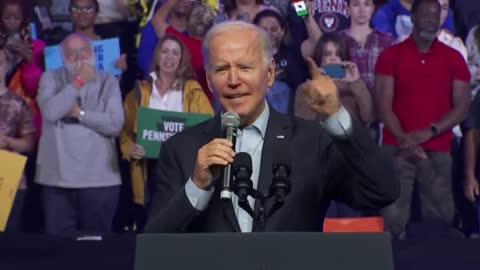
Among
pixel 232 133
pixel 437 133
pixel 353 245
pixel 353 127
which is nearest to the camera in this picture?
pixel 353 245

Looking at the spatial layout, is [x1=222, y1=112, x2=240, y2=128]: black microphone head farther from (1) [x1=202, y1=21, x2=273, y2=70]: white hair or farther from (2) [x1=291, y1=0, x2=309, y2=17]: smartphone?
(2) [x1=291, y1=0, x2=309, y2=17]: smartphone

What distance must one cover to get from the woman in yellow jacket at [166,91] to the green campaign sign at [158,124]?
1.6 inches

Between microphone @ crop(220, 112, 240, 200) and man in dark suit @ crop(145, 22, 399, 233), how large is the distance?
0.08m

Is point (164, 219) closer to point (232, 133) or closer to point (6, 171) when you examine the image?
point (232, 133)

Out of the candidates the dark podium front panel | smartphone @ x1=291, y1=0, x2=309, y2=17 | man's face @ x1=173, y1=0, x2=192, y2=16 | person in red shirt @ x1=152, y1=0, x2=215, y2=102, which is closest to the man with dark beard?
person in red shirt @ x1=152, y1=0, x2=215, y2=102

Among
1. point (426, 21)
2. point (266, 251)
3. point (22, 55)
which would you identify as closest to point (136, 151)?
point (22, 55)

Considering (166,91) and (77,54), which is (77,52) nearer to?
(77,54)

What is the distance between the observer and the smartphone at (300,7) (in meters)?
6.03

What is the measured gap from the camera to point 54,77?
612cm

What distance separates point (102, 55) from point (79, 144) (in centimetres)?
52

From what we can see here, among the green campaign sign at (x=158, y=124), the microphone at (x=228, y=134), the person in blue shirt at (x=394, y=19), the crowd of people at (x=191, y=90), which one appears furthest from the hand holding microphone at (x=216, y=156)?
the person in blue shirt at (x=394, y=19)

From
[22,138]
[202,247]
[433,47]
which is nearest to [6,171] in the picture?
[22,138]

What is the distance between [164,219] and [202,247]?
0.47m

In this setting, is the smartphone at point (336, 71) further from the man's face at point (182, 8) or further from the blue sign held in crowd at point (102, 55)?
the blue sign held in crowd at point (102, 55)
